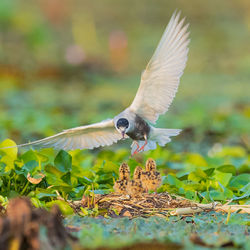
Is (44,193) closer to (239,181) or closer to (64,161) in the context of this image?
(64,161)

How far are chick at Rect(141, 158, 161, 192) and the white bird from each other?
0.62 metres

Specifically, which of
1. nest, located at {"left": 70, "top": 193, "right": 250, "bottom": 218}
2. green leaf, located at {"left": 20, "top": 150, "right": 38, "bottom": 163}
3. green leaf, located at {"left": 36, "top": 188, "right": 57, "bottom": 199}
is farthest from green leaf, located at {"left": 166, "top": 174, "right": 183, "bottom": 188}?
green leaf, located at {"left": 20, "top": 150, "right": 38, "bottom": 163}

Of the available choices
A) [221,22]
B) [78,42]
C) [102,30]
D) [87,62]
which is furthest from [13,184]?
[221,22]

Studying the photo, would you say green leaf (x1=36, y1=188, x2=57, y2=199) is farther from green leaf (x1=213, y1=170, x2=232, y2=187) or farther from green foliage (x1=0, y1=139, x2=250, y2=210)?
green leaf (x1=213, y1=170, x2=232, y2=187)

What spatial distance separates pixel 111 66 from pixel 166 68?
8.63 metres

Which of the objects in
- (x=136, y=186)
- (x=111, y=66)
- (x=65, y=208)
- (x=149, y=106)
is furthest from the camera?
(x=111, y=66)

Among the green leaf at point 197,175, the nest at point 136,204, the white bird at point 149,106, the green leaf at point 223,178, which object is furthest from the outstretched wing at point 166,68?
the nest at point 136,204

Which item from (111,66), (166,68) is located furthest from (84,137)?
(111,66)

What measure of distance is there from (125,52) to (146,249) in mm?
11012

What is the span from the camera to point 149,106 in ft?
15.5

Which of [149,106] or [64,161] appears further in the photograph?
[149,106]

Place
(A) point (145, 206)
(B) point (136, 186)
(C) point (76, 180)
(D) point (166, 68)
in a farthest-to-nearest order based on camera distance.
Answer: (D) point (166, 68) → (C) point (76, 180) → (B) point (136, 186) → (A) point (145, 206)

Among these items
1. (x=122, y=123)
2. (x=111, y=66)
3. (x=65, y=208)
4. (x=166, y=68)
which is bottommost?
(x=111, y=66)

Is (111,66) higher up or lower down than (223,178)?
Result: lower down
